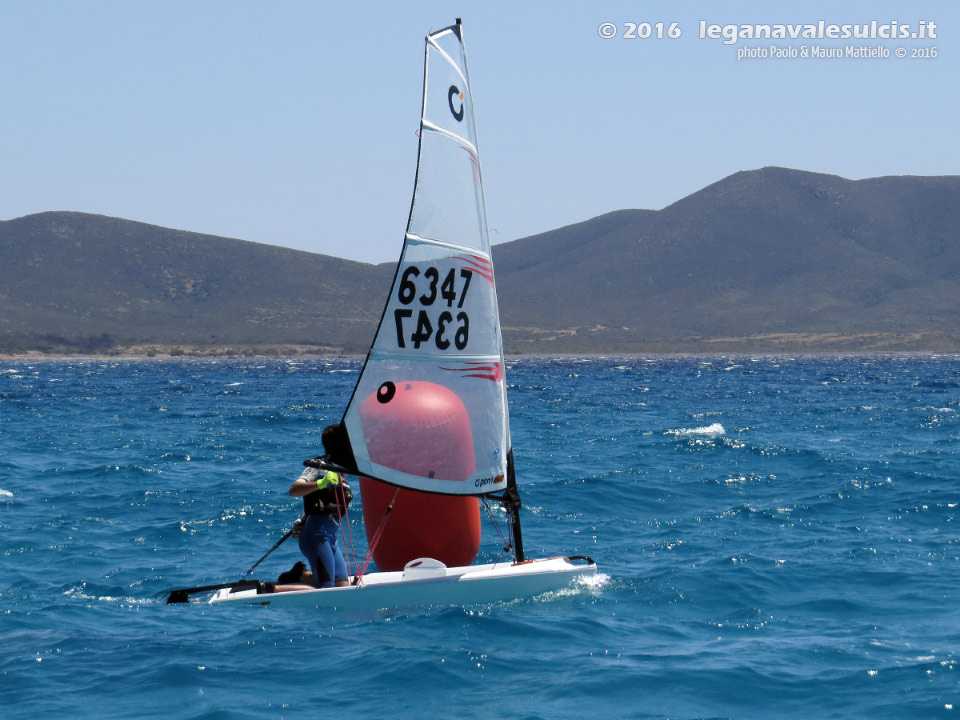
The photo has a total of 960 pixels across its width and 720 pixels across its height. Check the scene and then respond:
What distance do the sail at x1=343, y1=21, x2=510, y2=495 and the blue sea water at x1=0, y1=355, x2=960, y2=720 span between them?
6.11ft

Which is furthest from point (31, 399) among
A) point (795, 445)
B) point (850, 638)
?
point (850, 638)

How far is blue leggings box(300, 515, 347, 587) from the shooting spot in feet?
43.8

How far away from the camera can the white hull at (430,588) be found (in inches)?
525

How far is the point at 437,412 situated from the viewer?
14.1m

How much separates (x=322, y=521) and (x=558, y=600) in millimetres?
3189

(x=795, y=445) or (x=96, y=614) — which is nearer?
(x=96, y=614)

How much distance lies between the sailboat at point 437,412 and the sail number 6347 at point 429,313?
1 cm

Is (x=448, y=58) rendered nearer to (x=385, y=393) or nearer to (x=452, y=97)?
(x=452, y=97)

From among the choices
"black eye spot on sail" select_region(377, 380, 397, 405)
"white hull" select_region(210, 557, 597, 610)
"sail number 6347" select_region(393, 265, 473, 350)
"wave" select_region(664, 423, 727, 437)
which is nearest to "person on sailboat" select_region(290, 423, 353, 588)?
"white hull" select_region(210, 557, 597, 610)

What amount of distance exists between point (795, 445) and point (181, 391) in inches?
1940

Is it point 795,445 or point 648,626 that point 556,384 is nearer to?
point 795,445

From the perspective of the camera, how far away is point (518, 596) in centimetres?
1414

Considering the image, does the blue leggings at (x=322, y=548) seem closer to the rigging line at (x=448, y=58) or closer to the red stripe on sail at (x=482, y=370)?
the red stripe on sail at (x=482, y=370)

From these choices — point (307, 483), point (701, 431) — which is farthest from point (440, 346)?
point (701, 431)
